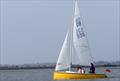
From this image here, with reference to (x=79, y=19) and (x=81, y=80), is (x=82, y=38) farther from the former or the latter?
(x=81, y=80)

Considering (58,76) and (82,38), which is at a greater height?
(82,38)

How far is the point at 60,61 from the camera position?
6028 cm

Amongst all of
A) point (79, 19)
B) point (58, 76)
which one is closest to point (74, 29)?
point (79, 19)

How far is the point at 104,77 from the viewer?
189 ft

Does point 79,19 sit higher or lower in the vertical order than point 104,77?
higher

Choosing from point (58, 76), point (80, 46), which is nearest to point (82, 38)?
point (80, 46)

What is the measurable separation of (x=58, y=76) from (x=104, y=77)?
500 cm

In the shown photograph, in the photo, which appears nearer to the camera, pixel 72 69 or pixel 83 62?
pixel 83 62

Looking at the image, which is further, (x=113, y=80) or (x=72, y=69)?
(x=72, y=69)

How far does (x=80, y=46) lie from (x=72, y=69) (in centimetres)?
573

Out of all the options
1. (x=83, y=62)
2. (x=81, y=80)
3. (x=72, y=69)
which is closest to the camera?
(x=81, y=80)

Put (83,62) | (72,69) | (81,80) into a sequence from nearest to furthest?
(81,80) < (83,62) < (72,69)

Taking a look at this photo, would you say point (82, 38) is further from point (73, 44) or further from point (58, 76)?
point (58, 76)

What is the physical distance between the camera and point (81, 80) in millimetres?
55906
